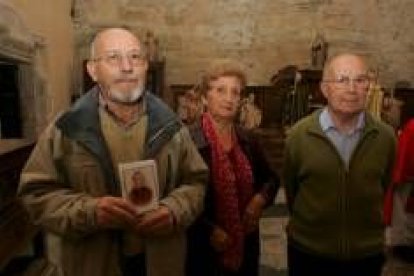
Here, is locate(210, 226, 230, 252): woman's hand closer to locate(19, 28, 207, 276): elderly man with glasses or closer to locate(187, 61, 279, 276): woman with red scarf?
locate(187, 61, 279, 276): woman with red scarf

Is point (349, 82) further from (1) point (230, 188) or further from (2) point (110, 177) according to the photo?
(2) point (110, 177)

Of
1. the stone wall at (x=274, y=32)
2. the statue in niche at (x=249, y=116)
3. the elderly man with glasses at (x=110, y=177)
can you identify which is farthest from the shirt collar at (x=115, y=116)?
the stone wall at (x=274, y=32)

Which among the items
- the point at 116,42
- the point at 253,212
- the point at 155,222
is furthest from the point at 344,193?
the point at 116,42

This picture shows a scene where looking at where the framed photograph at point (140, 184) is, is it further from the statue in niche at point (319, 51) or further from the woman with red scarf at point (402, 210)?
the statue in niche at point (319, 51)

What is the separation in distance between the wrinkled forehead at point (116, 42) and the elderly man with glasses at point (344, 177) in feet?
3.14

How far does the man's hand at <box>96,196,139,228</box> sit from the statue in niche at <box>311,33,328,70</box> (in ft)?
22.1

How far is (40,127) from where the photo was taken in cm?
537

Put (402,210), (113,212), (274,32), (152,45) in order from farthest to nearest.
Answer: (274,32) → (152,45) → (402,210) → (113,212)

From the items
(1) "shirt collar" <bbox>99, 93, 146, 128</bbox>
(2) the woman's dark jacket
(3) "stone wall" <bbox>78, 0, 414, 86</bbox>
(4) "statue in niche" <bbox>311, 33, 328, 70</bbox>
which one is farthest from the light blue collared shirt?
(3) "stone wall" <bbox>78, 0, 414, 86</bbox>

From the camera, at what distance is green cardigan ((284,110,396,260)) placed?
2.49m

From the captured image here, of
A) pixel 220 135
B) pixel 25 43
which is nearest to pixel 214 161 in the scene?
pixel 220 135

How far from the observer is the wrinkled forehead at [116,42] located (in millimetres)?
1980

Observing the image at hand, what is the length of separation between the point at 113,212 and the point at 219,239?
808mm

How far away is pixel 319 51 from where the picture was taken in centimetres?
841
